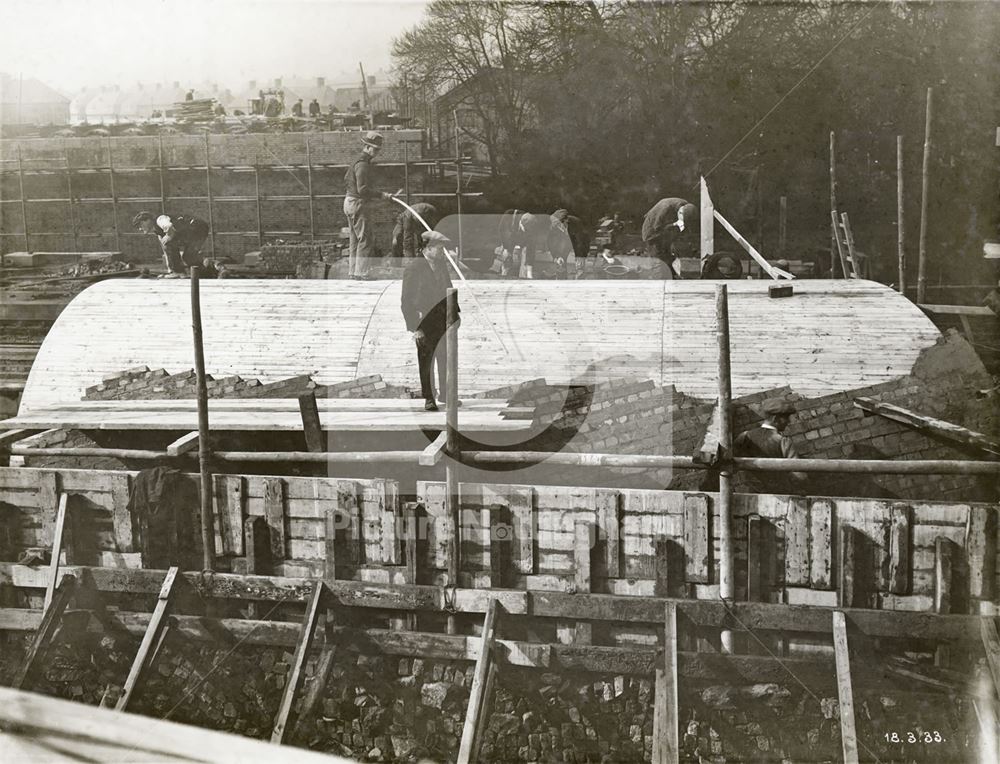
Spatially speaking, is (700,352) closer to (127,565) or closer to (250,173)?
(127,565)

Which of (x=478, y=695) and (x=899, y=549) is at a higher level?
(x=899, y=549)

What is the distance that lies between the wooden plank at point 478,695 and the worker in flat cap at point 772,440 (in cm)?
268

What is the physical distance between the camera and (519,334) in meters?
11.6

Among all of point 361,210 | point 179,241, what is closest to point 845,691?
point 361,210

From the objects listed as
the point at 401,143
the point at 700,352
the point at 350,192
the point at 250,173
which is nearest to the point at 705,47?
the point at 401,143

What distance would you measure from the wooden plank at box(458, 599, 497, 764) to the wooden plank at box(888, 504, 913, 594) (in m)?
2.99

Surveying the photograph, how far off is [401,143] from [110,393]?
17490 millimetres

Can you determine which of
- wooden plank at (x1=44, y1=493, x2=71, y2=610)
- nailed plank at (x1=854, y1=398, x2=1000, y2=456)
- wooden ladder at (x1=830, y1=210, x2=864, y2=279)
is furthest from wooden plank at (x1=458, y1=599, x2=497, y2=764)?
wooden ladder at (x1=830, y1=210, x2=864, y2=279)

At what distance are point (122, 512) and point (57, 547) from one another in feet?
1.96

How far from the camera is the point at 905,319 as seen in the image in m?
11.3

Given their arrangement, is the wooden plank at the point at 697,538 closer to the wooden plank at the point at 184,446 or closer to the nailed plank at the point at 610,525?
the nailed plank at the point at 610,525

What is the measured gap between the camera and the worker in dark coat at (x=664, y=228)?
1355 cm

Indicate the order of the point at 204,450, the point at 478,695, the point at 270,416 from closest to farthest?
1. the point at 478,695
2. the point at 204,450
3. the point at 270,416

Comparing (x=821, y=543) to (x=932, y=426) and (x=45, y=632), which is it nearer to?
(x=932, y=426)
